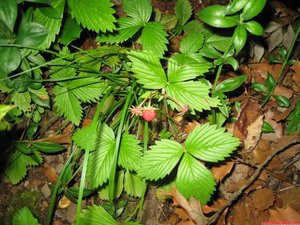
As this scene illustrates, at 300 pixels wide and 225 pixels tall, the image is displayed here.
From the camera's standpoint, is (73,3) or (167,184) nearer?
(73,3)

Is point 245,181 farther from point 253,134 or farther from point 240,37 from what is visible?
point 240,37

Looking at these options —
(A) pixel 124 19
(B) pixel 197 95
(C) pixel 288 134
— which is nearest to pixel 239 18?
(B) pixel 197 95

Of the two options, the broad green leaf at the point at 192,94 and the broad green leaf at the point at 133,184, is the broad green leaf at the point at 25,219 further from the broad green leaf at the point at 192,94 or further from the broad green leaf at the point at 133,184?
the broad green leaf at the point at 192,94

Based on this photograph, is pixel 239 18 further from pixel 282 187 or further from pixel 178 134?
pixel 282 187

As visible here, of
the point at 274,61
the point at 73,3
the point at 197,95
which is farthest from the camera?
the point at 274,61

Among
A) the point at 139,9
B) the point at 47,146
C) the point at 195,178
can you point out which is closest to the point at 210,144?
the point at 195,178

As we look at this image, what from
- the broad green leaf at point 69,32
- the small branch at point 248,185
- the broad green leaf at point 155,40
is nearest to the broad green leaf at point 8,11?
the broad green leaf at point 69,32
